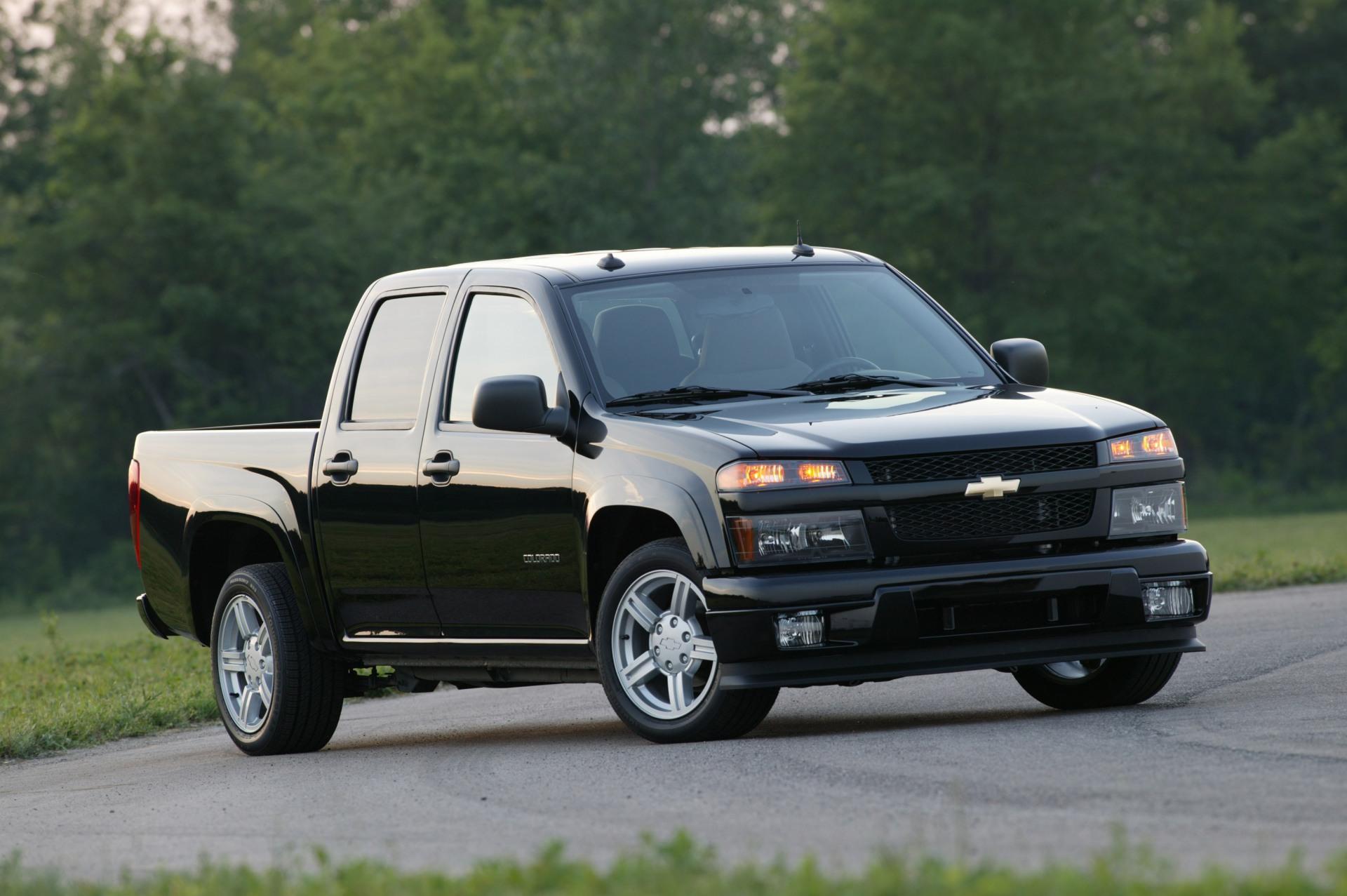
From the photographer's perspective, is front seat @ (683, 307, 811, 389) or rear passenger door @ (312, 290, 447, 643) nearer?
front seat @ (683, 307, 811, 389)

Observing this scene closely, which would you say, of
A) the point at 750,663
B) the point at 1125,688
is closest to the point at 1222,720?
the point at 1125,688

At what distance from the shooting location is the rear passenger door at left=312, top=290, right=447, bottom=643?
9.95m

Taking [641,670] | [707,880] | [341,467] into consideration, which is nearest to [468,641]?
[341,467]

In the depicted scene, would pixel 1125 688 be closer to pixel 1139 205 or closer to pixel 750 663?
pixel 750 663

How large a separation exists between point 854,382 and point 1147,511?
132 centimetres

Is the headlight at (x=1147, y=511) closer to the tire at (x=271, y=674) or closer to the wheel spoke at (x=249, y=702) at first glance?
the tire at (x=271, y=674)

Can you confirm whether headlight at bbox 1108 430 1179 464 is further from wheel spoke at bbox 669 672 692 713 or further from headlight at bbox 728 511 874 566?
wheel spoke at bbox 669 672 692 713

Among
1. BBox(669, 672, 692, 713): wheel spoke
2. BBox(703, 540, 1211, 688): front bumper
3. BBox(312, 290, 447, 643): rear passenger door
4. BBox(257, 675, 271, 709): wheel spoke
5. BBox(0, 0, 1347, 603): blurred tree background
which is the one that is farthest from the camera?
BBox(0, 0, 1347, 603): blurred tree background

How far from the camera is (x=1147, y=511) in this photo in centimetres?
894

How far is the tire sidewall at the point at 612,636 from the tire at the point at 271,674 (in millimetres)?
2043

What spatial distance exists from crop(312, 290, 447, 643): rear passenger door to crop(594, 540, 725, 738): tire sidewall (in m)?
1.27

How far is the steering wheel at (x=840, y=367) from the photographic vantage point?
9531mm

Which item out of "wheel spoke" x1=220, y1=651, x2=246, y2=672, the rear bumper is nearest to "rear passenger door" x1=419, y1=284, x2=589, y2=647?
"wheel spoke" x1=220, y1=651, x2=246, y2=672

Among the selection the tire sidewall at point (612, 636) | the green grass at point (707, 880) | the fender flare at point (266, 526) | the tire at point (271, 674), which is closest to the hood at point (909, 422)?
the tire sidewall at point (612, 636)
